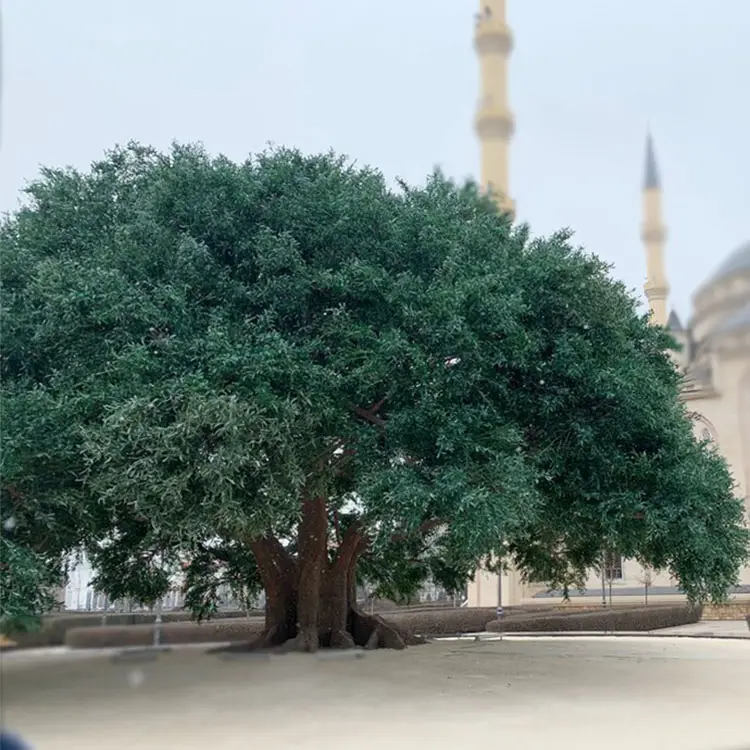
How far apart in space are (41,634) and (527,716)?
291 inches

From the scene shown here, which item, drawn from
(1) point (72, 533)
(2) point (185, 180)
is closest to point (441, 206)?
(2) point (185, 180)

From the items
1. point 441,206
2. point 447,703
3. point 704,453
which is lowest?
point 447,703

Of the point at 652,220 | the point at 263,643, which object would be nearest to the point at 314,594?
the point at 263,643

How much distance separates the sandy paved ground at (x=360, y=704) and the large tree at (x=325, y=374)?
2.46m

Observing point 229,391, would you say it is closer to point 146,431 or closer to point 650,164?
point 146,431

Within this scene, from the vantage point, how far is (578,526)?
18.4 metres

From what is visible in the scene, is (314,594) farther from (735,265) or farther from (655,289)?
(735,265)

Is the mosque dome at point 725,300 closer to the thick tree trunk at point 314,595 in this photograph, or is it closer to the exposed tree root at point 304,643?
the thick tree trunk at point 314,595

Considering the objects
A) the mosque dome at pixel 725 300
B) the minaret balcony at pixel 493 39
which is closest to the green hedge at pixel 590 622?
the minaret balcony at pixel 493 39

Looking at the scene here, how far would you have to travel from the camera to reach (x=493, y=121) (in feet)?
125

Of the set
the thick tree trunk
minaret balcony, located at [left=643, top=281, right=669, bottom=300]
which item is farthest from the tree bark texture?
minaret balcony, located at [left=643, top=281, right=669, bottom=300]

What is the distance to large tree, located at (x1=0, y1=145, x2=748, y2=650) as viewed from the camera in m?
14.5

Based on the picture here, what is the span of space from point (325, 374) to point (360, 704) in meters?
5.51

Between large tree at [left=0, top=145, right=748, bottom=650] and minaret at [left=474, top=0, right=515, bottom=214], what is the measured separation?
768 inches
